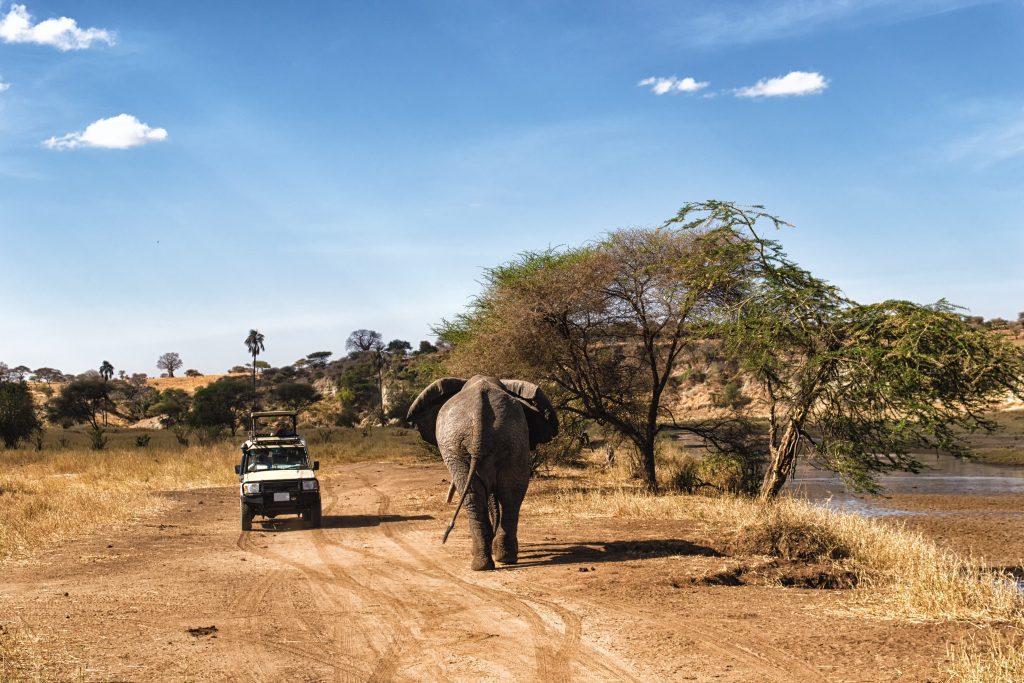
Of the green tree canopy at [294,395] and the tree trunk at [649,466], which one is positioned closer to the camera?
the tree trunk at [649,466]

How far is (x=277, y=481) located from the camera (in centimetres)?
1689

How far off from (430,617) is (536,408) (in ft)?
15.4

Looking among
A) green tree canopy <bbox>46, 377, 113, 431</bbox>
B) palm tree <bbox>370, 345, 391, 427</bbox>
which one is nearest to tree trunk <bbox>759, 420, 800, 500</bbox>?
palm tree <bbox>370, 345, 391, 427</bbox>

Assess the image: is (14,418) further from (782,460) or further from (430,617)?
(430,617)

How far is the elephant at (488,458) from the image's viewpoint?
484 inches

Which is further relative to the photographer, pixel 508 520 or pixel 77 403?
pixel 77 403

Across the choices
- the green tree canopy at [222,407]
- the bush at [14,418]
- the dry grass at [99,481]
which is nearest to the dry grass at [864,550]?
the dry grass at [99,481]

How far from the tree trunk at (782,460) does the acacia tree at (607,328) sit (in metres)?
3.49

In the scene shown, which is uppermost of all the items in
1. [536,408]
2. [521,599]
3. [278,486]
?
[536,408]

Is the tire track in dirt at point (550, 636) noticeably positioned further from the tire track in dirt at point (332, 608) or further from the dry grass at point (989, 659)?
the dry grass at point (989, 659)

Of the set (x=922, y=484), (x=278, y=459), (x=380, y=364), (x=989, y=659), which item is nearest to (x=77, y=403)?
(x=380, y=364)

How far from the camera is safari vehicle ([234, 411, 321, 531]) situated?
1672 centimetres

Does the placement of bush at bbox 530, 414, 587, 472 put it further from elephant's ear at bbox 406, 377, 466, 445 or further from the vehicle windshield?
elephant's ear at bbox 406, 377, 466, 445

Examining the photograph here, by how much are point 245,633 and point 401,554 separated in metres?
4.89
